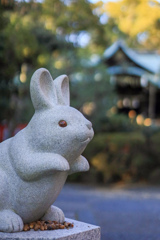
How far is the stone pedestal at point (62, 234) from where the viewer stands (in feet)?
8.41

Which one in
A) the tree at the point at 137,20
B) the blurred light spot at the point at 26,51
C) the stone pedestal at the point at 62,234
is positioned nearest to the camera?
the stone pedestal at the point at 62,234

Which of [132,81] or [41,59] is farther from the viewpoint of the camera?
[132,81]

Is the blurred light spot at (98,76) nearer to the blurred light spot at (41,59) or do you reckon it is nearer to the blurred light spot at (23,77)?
the blurred light spot at (41,59)

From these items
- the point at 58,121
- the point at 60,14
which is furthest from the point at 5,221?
the point at 60,14

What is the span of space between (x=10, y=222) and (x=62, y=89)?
1.36m

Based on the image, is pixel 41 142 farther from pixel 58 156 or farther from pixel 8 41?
pixel 8 41

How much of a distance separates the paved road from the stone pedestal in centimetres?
165

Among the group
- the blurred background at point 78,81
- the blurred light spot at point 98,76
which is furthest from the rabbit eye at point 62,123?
the blurred light spot at point 98,76

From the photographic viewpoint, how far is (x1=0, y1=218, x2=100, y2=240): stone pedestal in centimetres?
256

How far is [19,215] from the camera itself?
280cm

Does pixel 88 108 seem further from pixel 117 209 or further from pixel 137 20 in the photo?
pixel 137 20

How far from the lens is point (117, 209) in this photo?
6184mm

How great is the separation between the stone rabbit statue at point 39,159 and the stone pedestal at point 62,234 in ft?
0.30

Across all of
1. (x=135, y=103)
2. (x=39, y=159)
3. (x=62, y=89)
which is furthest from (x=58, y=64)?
(x=135, y=103)
